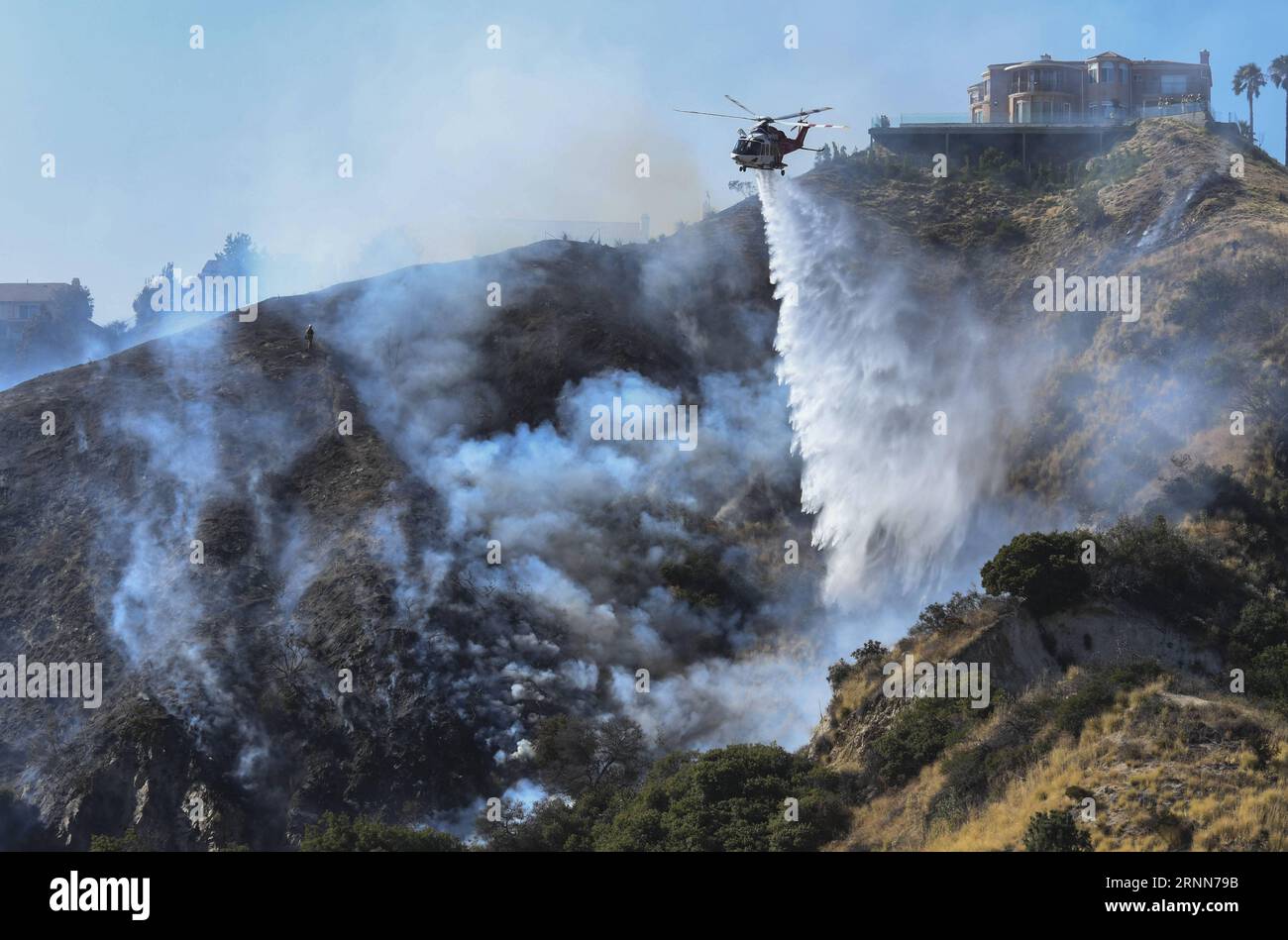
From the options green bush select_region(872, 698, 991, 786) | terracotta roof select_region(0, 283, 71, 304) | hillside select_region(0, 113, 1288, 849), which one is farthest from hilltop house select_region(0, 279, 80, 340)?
green bush select_region(872, 698, 991, 786)

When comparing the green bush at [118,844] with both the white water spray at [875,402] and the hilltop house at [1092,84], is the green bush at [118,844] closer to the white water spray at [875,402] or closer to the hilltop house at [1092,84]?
the white water spray at [875,402]

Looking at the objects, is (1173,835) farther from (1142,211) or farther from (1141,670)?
(1142,211)

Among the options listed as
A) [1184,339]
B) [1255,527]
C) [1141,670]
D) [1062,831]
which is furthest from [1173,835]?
[1184,339]

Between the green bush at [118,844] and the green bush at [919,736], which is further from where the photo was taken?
the green bush at [118,844]

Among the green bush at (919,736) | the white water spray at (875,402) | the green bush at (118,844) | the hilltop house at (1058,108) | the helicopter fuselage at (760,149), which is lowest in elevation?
the green bush at (118,844)

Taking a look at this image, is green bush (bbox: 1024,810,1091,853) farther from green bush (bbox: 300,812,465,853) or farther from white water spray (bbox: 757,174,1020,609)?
white water spray (bbox: 757,174,1020,609)

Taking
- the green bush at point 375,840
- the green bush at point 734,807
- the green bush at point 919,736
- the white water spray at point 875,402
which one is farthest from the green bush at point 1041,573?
the green bush at point 375,840

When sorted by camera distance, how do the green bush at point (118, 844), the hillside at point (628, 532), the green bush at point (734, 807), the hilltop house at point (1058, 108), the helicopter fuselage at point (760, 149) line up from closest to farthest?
the green bush at point (734, 807)
the hillside at point (628, 532)
the green bush at point (118, 844)
the helicopter fuselage at point (760, 149)
the hilltop house at point (1058, 108)
